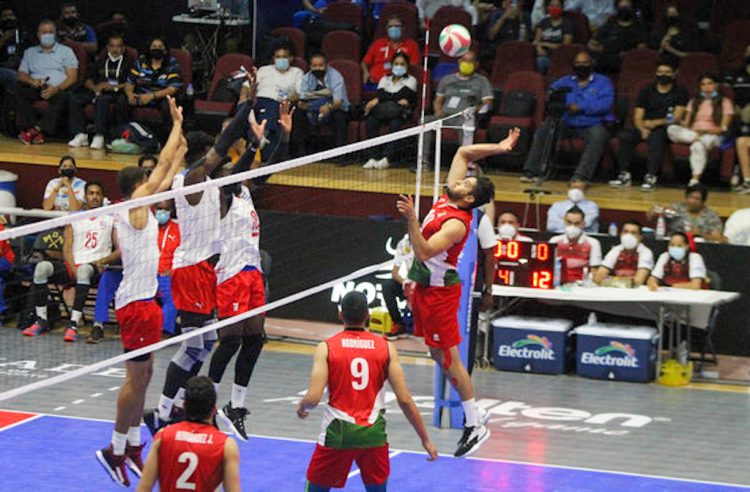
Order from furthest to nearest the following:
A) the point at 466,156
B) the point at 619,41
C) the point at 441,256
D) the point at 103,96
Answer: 1. the point at 103,96
2. the point at 619,41
3. the point at 466,156
4. the point at 441,256

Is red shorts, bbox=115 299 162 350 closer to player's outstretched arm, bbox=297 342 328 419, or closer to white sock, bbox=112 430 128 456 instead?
white sock, bbox=112 430 128 456

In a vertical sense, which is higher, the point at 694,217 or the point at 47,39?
the point at 47,39

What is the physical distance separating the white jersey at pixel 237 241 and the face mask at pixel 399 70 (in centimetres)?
896

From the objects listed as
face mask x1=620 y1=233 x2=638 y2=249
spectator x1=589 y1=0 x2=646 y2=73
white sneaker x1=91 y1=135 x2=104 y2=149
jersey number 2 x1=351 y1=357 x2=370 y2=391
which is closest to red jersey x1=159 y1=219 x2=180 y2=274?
face mask x1=620 y1=233 x2=638 y2=249

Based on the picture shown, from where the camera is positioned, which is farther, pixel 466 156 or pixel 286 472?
pixel 286 472

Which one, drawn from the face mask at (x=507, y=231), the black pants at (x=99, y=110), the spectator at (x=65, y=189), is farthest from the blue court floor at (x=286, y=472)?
the black pants at (x=99, y=110)

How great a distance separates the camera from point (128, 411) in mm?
11023

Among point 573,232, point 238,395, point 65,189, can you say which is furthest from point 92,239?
point 238,395

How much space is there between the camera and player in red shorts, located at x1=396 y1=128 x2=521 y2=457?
1148 centimetres

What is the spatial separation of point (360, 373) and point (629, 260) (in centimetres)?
790

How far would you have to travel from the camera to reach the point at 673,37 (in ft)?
67.9

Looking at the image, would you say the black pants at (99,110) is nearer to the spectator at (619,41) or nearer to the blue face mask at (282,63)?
the blue face mask at (282,63)

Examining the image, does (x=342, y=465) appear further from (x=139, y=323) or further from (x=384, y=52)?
(x=384, y=52)

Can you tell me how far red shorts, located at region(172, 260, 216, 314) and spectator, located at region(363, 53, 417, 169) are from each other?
866 cm
